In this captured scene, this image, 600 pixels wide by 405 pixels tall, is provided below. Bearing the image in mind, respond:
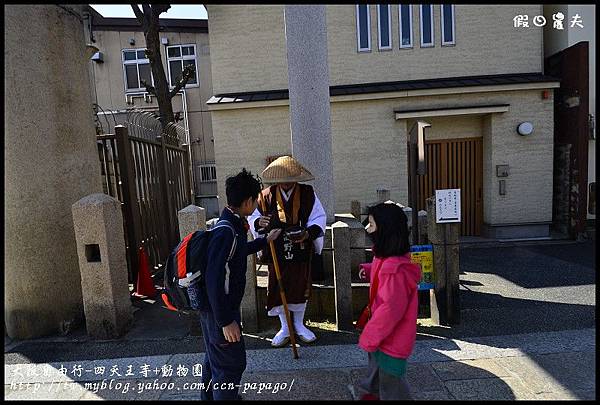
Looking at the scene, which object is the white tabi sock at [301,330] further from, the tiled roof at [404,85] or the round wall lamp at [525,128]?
the round wall lamp at [525,128]

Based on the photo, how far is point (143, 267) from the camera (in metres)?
5.61

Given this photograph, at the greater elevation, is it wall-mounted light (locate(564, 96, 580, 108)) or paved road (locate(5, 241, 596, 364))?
wall-mounted light (locate(564, 96, 580, 108))

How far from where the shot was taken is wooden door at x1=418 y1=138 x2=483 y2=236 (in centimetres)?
949

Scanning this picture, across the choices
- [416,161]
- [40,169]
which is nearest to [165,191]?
[40,169]

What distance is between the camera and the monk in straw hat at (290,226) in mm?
3707

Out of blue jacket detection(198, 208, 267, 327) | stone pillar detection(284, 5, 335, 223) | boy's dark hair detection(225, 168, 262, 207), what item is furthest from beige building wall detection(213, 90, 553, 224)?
blue jacket detection(198, 208, 267, 327)

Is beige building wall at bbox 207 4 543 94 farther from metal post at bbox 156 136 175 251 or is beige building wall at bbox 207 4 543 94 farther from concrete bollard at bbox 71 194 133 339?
concrete bollard at bbox 71 194 133 339

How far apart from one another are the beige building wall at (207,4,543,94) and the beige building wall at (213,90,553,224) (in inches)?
31.2

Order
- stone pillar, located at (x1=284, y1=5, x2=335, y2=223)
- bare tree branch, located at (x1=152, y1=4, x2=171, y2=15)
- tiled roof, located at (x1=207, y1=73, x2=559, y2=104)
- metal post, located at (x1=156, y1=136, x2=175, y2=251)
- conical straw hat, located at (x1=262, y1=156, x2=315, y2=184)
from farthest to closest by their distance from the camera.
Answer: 1. bare tree branch, located at (x1=152, y1=4, x2=171, y2=15)
2. tiled roof, located at (x1=207, y1=73, x2=559, y2=104)
3. metal post, located at (x1=156, y1=136, x2=175, y2=251)
4. stone pillar, located at (x1=284, y1=5, x2=335, y2=223)
5. conical straw hat, located at (x1=262, y1=156, x2=315, y2=184)

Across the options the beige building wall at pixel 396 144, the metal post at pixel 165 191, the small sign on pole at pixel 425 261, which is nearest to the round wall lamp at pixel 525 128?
the beige building wall at pixel 396 144

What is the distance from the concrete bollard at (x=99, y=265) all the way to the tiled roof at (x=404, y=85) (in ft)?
17.9

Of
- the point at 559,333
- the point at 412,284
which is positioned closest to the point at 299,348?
the point at 412,284

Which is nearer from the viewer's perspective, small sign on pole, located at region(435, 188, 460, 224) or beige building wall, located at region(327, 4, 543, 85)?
small sign on pole, located at region(435, 188, 460, 224)

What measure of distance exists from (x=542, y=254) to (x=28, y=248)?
9.01 metres
